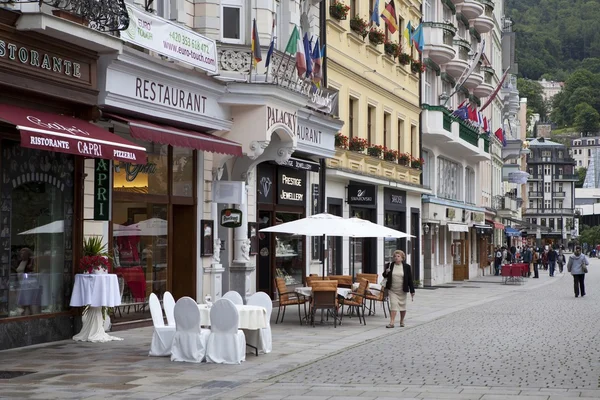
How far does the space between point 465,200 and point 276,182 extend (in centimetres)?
2929

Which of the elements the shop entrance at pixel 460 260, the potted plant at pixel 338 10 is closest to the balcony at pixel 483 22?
the shop entrance at pixel 460 260

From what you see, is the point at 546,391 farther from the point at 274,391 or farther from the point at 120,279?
the point at 120,279

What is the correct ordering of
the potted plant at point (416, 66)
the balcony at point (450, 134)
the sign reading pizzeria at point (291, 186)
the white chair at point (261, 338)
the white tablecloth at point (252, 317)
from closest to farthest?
the white tablecloth at point (252, 317)
the white chair at point (261, 338)
the sign reading pizzeria at point (291, 186)
the potted plant at point (416, 66)
the balcony at point (450, 134)

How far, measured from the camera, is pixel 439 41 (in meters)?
45.0

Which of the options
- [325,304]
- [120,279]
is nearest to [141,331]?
[120,279]

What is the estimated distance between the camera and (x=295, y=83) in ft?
80.9

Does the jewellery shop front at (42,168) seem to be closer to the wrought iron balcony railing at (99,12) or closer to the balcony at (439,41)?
the wrought iron balcony railing at (99,12)

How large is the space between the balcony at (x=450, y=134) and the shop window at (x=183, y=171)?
2219cm

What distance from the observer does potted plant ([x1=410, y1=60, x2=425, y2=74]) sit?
4153cm

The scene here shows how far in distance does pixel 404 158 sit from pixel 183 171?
18.7 m

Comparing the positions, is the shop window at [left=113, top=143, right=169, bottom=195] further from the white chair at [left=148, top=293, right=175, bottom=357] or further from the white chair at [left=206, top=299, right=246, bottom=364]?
the white chair at [left=206, top=299, right=246, bottom=364]

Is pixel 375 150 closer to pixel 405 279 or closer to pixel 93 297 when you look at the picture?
pixel 405 279

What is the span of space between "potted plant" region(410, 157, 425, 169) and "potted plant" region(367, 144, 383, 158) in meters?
5.13

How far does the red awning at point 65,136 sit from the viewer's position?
48.8 ft
